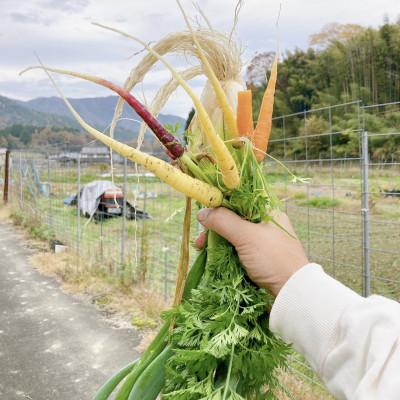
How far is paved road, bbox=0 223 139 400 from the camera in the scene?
352cm

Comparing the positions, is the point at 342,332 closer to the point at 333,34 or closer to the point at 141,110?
the point at 141,110

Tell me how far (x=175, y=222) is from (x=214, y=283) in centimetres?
693

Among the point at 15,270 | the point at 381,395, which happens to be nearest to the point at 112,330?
the point at 15,270

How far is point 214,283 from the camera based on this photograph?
1278mm

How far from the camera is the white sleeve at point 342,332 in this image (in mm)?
893

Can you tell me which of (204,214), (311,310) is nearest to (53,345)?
(204,214)

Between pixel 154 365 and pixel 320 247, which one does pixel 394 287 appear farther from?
pixel 154 365

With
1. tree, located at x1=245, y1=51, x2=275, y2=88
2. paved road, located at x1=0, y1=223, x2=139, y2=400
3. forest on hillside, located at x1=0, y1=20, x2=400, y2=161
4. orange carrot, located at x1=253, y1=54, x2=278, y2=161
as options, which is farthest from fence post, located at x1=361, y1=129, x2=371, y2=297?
forest on hillside, located at x1=0, y1=20, x2=400, y2=161

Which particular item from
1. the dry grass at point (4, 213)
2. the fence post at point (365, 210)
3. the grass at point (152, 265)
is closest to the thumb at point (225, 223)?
the grass at point (152, 265)

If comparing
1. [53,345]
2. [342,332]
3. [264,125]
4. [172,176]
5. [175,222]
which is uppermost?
[264,125]

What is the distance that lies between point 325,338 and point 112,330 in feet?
12.3

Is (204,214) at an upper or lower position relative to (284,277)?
upper

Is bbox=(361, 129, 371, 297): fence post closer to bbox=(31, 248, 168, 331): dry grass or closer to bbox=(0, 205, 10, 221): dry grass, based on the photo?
bbox=(31, 248, 168, 331): dry grass

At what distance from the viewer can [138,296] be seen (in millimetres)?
5004
